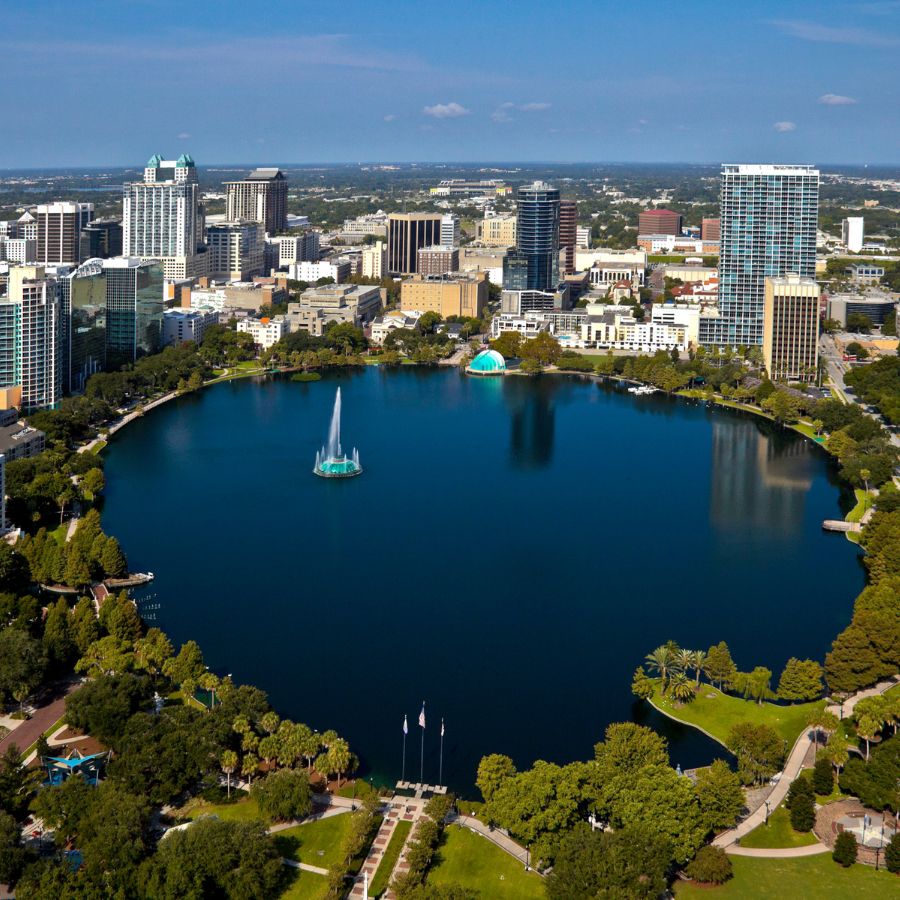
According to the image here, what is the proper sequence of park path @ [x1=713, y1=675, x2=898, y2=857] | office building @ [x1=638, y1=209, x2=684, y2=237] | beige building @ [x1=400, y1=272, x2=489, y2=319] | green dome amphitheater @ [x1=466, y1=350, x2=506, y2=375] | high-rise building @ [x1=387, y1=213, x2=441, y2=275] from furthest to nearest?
office building @ [x1=638, y1=209, x2=684, y2=237] < high-rise building @ [x1=387, y1=213, x2=441, y2=275] < beige building @ [x1=400, y1=272, x2=489, y2=319] < green dome amphitheater @ [x1=466, y1=350, x2=506, y2=375] < park path @ [x1=713, y1=675, x2=898, y2=857]

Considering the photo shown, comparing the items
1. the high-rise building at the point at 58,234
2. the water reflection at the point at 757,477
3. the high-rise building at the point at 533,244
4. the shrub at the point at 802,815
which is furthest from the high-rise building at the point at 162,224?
the shrub at the point at 802,815

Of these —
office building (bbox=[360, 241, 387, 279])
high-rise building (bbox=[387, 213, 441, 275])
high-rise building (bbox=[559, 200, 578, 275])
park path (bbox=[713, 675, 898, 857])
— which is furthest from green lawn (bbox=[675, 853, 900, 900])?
high-rise building (bbox=[387, 213, 441, 275])

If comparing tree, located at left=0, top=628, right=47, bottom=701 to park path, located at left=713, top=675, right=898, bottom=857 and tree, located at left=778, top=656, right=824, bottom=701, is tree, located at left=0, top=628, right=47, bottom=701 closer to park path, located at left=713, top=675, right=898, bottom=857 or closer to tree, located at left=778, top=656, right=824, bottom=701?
park path, located at left=713, top=675, right=898, bottom=857

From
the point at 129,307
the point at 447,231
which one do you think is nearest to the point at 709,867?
the point at 129,307

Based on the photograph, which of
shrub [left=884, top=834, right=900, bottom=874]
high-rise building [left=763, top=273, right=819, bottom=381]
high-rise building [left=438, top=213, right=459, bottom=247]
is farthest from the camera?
high-rise building [left=438, top=213, right=459, bottom=247]

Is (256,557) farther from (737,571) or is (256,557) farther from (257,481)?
(737,571)

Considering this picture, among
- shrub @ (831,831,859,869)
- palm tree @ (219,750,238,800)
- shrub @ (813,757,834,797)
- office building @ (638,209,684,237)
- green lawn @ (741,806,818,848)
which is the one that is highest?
office building @ (638,209,684,237)
